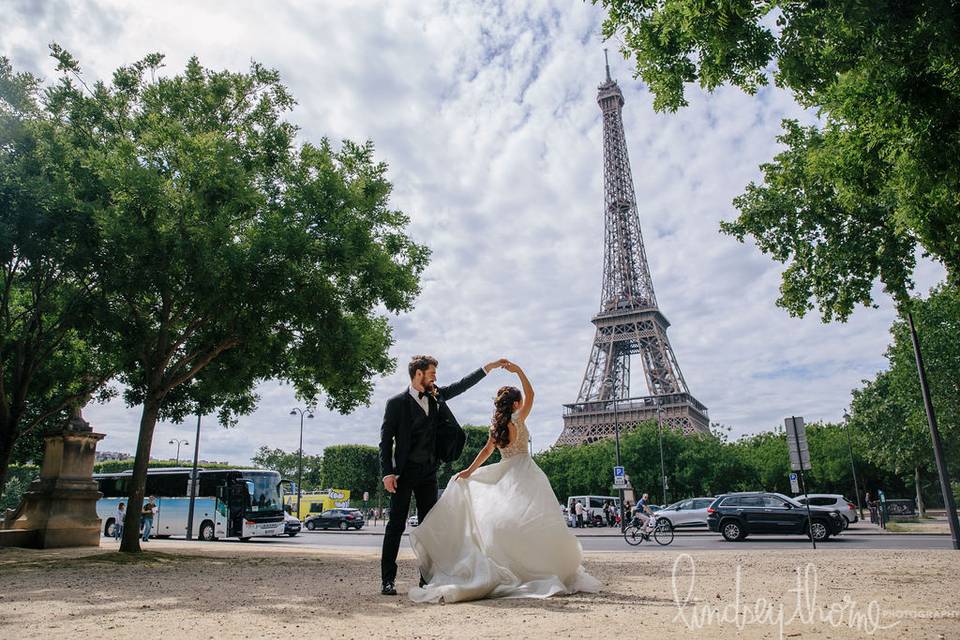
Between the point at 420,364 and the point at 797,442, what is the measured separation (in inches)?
483

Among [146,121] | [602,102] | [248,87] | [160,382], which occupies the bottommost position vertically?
[160,382]

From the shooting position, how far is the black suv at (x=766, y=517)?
1988 cm

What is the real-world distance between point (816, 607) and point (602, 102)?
81.3 meters

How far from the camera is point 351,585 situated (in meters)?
7.72

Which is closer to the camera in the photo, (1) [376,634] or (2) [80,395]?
(1) [376,634]

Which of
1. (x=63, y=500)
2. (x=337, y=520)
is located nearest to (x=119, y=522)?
(x=63, y=500)

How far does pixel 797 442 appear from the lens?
15.4 metres

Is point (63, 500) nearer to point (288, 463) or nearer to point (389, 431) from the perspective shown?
point (389, 431)

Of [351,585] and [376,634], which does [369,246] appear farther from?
[376,634]

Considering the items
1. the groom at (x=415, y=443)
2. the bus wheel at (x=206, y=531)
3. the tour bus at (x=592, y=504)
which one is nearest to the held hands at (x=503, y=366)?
the groom at (x=415, y=443)

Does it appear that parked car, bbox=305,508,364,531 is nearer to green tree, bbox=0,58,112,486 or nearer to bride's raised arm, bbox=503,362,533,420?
green tree, bbox=0,58,112,486

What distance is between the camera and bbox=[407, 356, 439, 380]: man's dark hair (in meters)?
6.55

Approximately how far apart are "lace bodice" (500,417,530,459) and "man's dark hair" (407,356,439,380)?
1.00m

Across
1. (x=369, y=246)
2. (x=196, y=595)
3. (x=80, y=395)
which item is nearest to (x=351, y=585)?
(x=196, y=595)
